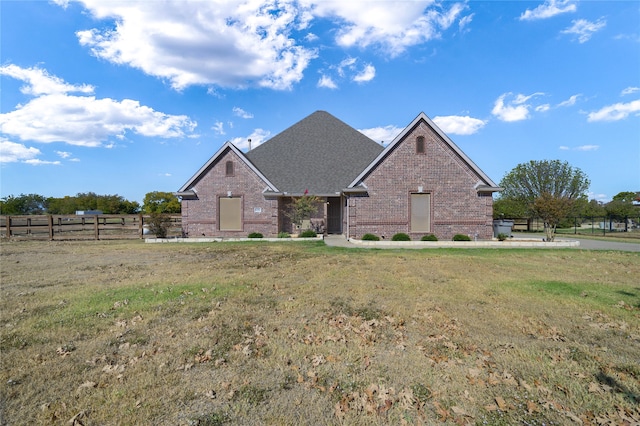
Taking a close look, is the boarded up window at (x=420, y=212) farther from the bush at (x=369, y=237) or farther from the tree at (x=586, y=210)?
the tree at (x=586, y=210)

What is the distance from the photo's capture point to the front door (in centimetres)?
2386

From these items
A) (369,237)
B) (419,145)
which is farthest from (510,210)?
(369,237)

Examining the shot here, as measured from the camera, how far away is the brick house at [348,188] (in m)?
19.2

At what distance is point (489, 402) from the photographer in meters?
3.43

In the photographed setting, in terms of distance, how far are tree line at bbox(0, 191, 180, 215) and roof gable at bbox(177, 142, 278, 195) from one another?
29788 millimetres

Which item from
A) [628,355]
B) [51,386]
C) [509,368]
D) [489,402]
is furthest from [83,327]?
[628,355]

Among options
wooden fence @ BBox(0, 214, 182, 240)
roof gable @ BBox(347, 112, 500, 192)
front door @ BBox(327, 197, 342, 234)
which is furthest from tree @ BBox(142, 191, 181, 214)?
roof gable @ BBox(347, 112, 500, 192)

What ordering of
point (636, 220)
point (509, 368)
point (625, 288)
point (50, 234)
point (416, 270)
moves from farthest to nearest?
point (636, 220) → point (50, 234) → point (416, 270) → point (625, 288) → point (509, 368)

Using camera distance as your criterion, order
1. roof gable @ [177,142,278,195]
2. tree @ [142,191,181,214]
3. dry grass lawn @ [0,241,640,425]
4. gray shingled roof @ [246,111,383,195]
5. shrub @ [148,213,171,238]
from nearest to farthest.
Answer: dry grass lawn @ [0,241,640,425]
shrub @ [148,213,171,238]
roof gable @ [177,142,278,195]
gray shingled roof @ [246,111,383,195]
tree @ [142,191,181,214]

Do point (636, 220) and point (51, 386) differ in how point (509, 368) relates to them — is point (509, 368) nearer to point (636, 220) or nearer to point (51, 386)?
point (51, 386)

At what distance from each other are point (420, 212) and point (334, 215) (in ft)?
22.5

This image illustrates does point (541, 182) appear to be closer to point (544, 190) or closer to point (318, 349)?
point (544, 190)

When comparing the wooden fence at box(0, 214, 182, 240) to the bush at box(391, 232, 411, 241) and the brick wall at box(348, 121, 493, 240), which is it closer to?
the brick wall at box(348, 121, 493, 240)

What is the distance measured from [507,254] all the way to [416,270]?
660 cm
